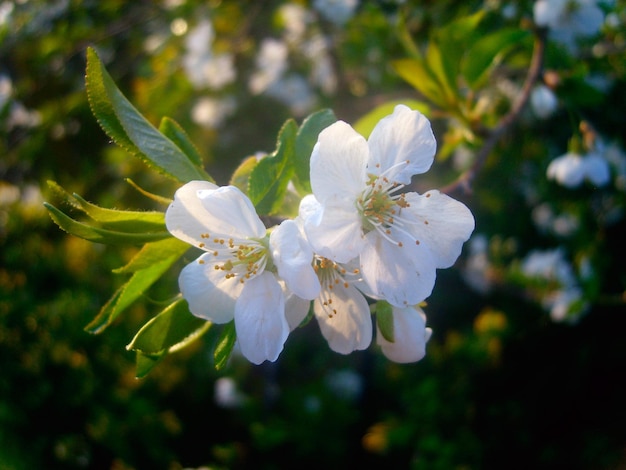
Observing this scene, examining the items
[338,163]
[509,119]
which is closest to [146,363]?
[338,163]

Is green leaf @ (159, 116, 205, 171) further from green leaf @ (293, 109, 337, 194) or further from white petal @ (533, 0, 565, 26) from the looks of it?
white petal @ (533, 0, 565, 26)

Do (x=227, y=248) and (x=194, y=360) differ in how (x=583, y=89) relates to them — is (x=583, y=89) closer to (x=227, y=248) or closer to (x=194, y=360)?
(x=227, y=248)

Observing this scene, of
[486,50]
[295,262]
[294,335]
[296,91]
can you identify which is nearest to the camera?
[295,262]

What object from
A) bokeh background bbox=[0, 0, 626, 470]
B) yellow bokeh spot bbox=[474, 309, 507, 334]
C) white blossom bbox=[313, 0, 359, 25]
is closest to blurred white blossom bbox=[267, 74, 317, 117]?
bokeh background bbox=[0, 0, 626, 470]

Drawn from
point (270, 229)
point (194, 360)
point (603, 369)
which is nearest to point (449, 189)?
point (270, 229)

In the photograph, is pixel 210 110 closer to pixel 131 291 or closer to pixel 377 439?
pixel 377 439

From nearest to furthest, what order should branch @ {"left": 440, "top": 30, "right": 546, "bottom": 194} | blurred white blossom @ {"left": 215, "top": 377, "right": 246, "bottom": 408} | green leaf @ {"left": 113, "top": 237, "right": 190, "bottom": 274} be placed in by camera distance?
green leaf @ {"left": 113, "top": 237, "right": 190, "bottom": 274} < branch @ {"left": 440, "top": 30, "right": 546, "bottom": 194} < blurred white blossom @ {"left": 215, "top": 377, "right": 246, "bottom": 408}
